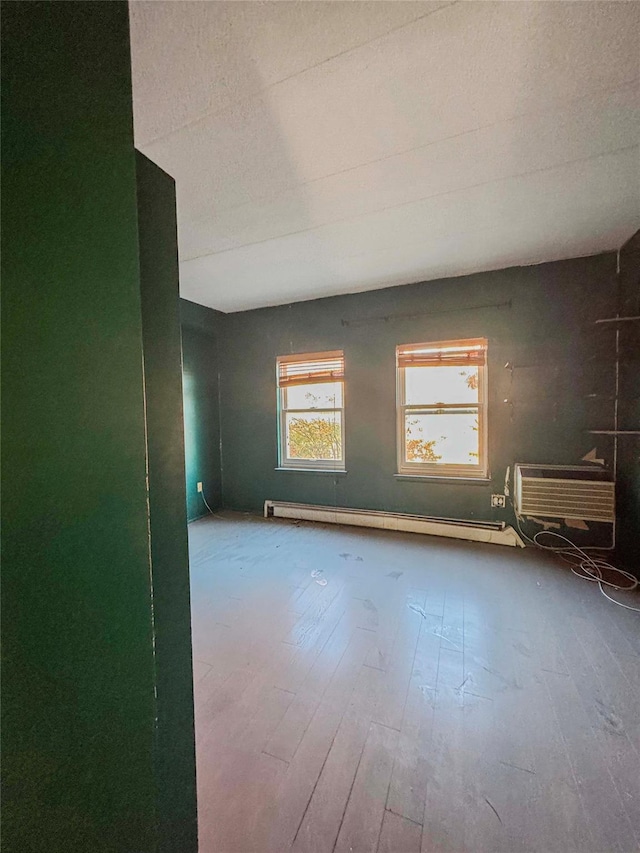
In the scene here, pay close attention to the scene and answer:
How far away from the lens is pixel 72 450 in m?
0.47

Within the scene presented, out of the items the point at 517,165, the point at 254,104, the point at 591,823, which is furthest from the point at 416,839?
the point at 517,165

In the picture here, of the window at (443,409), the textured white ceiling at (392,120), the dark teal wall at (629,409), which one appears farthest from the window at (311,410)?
the dark teal wall at (629,409)

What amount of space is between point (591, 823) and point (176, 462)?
1670 mm

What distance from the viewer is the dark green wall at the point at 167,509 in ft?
2.43

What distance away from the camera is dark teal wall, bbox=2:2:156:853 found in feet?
1.33

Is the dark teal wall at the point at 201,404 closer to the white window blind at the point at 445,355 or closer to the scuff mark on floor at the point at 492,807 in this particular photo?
the white window blind at the point at 445,355

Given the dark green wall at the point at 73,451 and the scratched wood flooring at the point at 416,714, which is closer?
the dark green wall at the point at 73,451

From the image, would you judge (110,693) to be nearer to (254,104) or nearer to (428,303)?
(254,104)

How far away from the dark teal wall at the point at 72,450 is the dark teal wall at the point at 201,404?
3539 mm

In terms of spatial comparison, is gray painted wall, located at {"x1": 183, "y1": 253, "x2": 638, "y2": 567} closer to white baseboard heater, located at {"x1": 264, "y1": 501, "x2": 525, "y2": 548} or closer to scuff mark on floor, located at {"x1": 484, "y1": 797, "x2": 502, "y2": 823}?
white baseboard heater, located at {"x1": 264, "y1": 501, "x2": 525, "y2": 548}

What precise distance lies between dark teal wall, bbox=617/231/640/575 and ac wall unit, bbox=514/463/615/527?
0.36ft

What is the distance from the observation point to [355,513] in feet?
12.4

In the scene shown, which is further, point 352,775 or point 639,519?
point 639,519

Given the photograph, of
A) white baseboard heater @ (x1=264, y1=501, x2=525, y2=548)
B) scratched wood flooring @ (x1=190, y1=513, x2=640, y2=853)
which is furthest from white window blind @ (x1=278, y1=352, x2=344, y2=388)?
scratched wood flooring @ (x1=190, y1=513, x2=640, y2=853)
